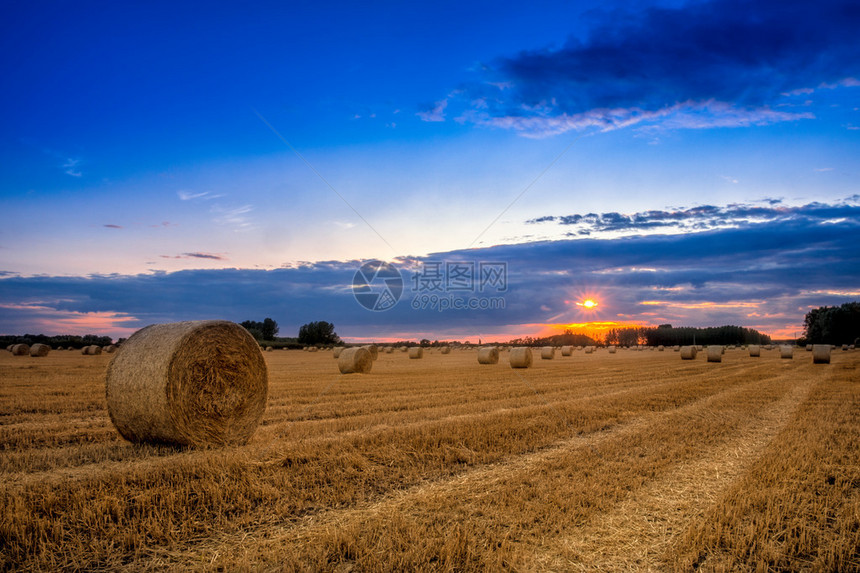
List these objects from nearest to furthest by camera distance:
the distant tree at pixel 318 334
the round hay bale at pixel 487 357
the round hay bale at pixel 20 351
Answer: the round hay bale at pixel 487 357
the round hay bale at pixel 20 351
the distant tree at pixel 318 334

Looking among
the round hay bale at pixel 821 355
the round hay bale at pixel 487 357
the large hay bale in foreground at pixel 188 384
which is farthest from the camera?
the round hay bale at pixel 821 355

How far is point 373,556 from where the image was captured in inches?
174

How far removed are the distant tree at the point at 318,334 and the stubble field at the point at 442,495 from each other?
78.2 meters

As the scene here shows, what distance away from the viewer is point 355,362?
25016 mm

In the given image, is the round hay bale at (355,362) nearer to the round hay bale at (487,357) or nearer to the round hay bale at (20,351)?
the round hay bale at (487,357)

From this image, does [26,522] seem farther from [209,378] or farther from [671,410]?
[671,410]

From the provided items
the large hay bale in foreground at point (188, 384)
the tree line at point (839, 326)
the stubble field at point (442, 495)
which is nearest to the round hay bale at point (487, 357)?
the stubble field at point (442, 495)

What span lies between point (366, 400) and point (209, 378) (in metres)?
4.81

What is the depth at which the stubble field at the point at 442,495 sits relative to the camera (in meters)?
4.57

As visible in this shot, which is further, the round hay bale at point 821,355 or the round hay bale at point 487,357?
the round hay bale at point 821,355

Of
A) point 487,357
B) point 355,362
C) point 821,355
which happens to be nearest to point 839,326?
point 821,355

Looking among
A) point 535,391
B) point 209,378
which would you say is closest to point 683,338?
point 535,391

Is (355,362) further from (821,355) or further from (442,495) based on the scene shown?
(821,355)

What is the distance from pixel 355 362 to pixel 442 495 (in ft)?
63.5
